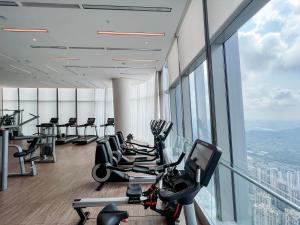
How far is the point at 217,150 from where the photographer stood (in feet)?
4.31

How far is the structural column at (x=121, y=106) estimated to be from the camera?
419 inches

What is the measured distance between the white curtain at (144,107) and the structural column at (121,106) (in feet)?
3.25

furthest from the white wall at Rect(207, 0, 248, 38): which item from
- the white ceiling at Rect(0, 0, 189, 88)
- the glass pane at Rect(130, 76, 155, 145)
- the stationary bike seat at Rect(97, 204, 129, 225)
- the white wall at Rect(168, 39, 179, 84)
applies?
the glass pane at Rect(130, 76, 155, 145)

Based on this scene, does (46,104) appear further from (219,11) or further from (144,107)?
(219,11)

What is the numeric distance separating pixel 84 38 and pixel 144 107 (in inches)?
254

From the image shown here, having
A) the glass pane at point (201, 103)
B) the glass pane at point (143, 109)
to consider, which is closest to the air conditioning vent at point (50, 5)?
the glass pane at point (201, 103)

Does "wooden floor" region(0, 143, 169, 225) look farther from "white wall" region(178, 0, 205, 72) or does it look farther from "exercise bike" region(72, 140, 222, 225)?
"white wall" region(178, 0, 205, 72)

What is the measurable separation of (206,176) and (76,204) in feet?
6.76

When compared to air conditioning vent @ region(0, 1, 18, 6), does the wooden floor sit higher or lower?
lower

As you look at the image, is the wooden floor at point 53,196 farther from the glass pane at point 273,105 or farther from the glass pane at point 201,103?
the glass pane at point 201,103

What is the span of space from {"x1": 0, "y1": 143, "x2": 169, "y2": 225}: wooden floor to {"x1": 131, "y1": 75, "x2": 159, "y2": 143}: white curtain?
16.7ft

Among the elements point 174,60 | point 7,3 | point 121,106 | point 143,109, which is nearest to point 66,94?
point 121,106

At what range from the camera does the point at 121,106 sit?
10633mm

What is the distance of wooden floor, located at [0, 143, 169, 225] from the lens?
2.92 metres
